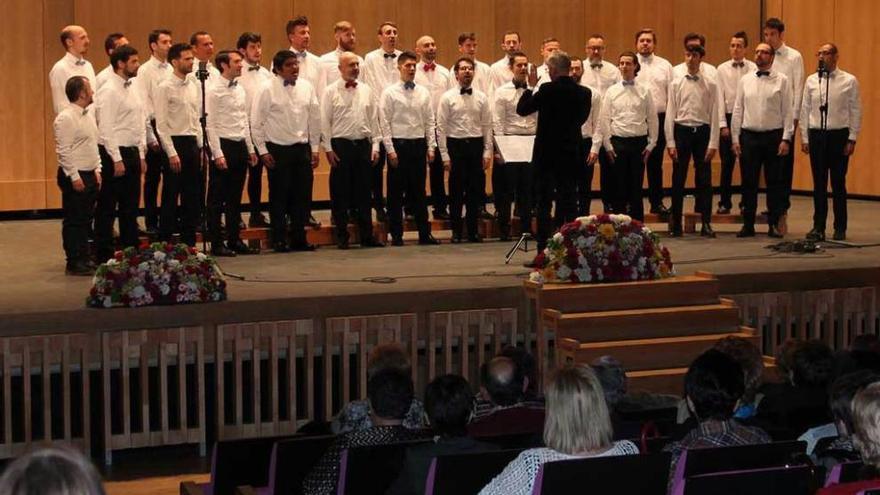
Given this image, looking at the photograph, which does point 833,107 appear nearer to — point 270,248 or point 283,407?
point 270,248

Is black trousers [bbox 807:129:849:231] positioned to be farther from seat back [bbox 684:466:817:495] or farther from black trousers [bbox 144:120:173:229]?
seat back [bbox 684:466:817:495]

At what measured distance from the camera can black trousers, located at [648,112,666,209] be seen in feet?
38.1

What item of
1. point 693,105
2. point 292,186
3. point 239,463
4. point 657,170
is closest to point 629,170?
point 657,170

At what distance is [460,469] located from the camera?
3861mm

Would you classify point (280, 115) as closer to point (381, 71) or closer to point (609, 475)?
point (381, 71)

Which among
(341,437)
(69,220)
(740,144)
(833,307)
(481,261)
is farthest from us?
(740,144)

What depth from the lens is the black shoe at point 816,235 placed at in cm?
1015

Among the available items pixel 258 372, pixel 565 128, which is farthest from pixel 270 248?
pixel 258 372

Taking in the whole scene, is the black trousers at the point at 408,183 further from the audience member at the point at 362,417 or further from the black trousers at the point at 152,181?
the audience member at the point at 362,417

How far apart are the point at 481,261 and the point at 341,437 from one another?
5129 mm

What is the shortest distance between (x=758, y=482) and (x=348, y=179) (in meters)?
6.96

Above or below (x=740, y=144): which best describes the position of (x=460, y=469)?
below

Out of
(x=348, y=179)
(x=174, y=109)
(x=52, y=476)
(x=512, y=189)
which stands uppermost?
(x=174, y=109)

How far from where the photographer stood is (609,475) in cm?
372
